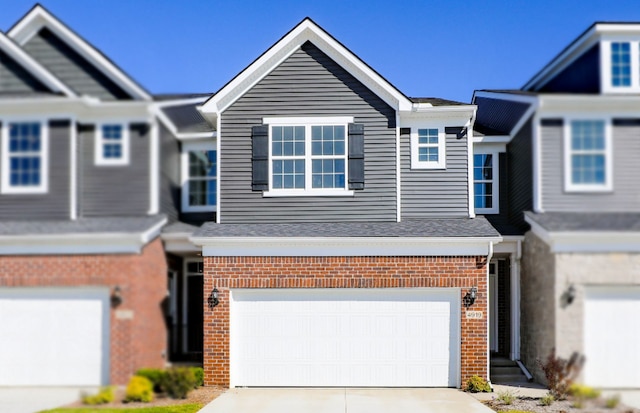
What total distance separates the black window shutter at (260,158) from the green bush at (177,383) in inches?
219

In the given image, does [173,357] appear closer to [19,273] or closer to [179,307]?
[179,307]

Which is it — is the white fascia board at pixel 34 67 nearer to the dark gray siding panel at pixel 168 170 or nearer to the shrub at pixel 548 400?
the dark gray siding panel at pixel 168 170

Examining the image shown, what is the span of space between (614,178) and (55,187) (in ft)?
28.9

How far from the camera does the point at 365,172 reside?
15.8m

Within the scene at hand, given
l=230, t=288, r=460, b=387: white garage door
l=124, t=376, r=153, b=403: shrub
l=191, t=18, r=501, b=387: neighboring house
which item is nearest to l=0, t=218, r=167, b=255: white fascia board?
l=124, t=376, r=153, b=403: shrub

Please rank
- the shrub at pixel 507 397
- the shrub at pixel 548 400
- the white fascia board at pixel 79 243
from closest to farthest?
the white fascia board at pixel 79 243 → the shrub at pixel 548 400 → the shrub at pixel 507 397

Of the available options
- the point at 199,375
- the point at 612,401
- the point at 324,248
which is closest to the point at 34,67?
the point at 199,375

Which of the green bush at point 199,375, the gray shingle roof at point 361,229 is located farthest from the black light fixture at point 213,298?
the green bush at point 199,375

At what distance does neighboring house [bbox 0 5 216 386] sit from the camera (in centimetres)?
1027

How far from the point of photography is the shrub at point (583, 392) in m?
11.6

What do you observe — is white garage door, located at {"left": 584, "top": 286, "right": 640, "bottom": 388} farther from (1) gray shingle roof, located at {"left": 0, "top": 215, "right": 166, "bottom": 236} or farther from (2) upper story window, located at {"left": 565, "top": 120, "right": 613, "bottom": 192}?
(1) gray shingle roof, located at {"left": 0, "top": 215, "right": 166, "bottom": 236}

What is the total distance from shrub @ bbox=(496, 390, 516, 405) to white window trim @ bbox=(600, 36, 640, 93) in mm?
5689

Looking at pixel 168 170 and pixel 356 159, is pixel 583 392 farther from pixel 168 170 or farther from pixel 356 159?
pixel 168 170

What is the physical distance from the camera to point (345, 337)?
49.0 feet
